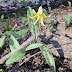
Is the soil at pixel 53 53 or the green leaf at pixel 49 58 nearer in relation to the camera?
the green leaf at pixel 49 58

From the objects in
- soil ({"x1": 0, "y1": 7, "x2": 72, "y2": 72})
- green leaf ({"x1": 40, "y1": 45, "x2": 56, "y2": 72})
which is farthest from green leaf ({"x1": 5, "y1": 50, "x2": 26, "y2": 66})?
green leaf ({"x1": 40, "y1": 45, "x2": 56, "y2": 72})

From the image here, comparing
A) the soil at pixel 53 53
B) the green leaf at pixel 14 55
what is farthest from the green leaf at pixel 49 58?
the green leaf at pixel 14 55

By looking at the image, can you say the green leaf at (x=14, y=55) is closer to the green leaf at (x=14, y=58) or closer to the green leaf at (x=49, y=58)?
the green leaf at (x=14, y=58)

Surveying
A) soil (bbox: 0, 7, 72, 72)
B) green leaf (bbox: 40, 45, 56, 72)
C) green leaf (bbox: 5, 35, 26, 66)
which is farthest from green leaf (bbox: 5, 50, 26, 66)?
green leaf (bbox: 40, 45, 56, 72)

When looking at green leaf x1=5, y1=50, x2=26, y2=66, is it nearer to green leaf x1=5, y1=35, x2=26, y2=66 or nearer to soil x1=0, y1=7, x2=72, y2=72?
green leaf x1=5, y1=35, x2=26, y2=66

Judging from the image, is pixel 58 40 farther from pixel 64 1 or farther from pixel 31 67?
pixel 64 1

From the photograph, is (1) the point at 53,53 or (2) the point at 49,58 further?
(1) the point at 53,53

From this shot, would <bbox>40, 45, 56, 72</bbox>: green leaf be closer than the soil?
Yes

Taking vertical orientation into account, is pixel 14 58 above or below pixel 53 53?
above

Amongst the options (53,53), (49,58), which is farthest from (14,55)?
(53,53)

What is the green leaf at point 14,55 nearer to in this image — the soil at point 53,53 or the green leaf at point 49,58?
the soil at point 53,53

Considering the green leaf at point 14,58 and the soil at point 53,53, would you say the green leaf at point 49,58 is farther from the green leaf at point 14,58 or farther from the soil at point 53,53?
the green leaf at point 14,58

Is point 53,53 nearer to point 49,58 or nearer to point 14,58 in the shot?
point 49,58
